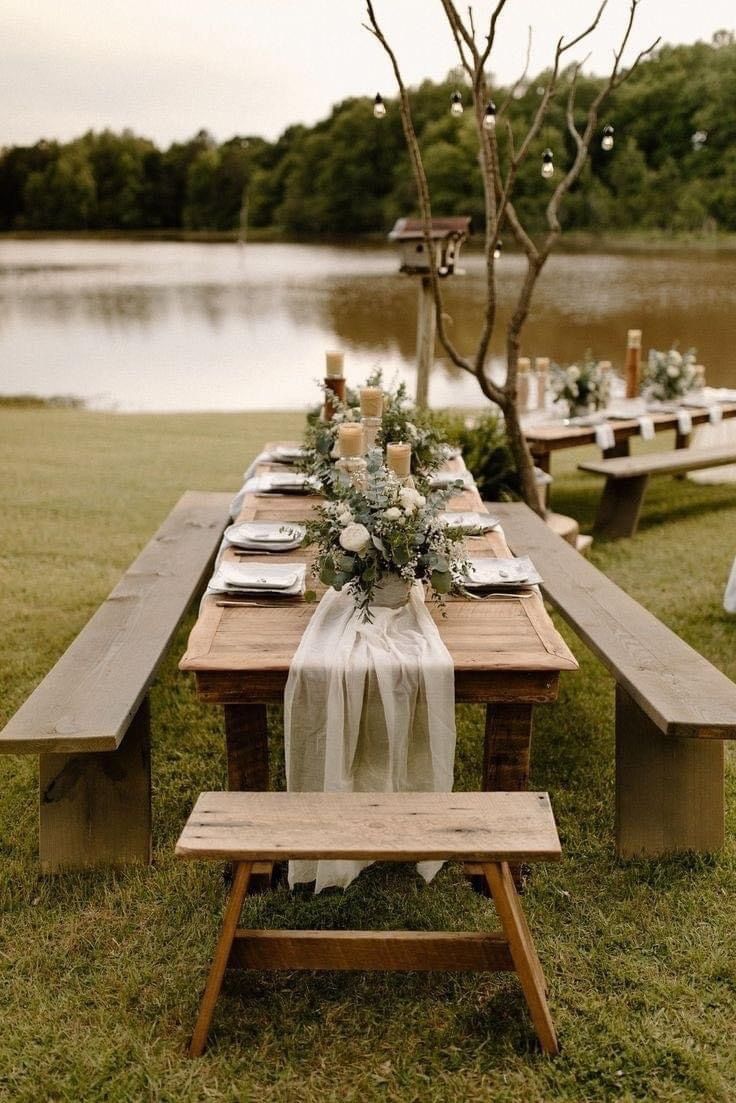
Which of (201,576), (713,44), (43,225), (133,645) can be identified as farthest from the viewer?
(43,225)

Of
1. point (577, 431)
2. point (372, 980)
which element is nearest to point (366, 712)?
point (372, 980)

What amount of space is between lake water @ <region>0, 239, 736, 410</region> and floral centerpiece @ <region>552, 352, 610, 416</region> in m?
7.90

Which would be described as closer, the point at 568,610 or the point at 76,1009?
the point at 76,1009

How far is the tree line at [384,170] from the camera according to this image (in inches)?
1597

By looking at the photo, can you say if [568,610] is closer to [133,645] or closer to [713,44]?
[133,645]

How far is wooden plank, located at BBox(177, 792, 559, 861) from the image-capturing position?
2.31m

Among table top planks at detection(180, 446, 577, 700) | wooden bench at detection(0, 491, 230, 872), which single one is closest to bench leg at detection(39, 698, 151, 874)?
wooden bench at detection(0, 491, 230, 872)

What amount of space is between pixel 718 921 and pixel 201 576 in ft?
7.94

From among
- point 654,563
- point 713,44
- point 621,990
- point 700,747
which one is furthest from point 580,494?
point 713,44

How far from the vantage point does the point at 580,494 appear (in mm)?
8648

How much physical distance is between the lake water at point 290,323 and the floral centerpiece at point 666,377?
7.27m

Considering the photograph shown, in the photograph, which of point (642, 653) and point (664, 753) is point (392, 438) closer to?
point (642, 653)

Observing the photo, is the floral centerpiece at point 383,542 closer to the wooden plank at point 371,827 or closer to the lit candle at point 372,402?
the wooden plank at point 371,827

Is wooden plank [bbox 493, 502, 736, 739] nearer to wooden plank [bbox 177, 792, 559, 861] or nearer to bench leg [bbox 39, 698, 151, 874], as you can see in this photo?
wooden plank [bbox 177, 792, 559, 861]
